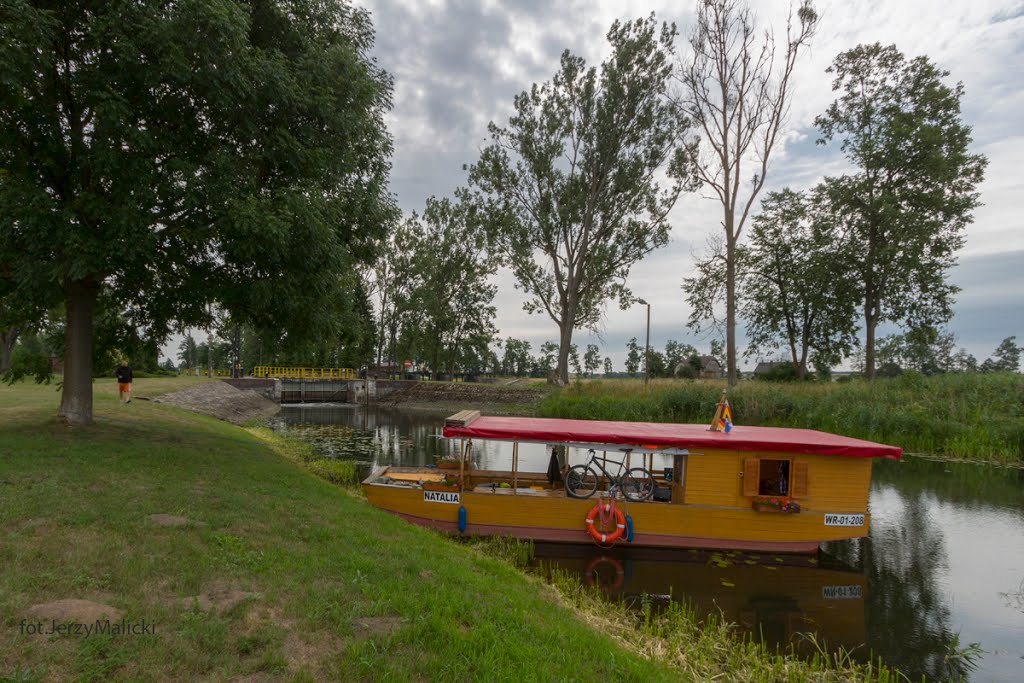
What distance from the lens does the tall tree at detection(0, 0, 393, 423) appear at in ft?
34.2

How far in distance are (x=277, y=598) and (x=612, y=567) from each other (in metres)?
7.70

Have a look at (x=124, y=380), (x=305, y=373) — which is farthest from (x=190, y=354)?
(x=124, y=380)

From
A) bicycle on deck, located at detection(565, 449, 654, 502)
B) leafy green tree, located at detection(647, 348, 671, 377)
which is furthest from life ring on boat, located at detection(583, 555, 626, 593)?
leafy green tree, located at detection(647, 348, 671, 377)

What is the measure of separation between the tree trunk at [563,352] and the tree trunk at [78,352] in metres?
31.1

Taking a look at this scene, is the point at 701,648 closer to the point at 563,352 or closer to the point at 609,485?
the point at 609,485

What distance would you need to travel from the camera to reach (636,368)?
151250 mm

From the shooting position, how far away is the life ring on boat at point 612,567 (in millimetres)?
10203

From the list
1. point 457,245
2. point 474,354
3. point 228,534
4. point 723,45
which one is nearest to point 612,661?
point 228,534

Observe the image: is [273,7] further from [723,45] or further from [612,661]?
[723,45]

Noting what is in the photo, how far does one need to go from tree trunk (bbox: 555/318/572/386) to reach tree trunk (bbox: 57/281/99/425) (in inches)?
1226

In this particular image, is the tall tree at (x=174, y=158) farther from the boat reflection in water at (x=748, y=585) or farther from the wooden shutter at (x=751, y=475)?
the wooden shutter at (x=751, y=475)

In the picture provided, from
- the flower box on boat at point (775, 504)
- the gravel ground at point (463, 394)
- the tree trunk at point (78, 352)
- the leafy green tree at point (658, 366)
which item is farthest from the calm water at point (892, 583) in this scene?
the leafy green tree at point (658, 366)

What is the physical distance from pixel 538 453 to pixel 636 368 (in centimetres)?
13049

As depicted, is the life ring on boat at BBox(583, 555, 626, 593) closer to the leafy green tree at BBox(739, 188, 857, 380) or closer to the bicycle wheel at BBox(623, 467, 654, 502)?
the bicycle wheel at BBox(623, 467, 654, 502)
